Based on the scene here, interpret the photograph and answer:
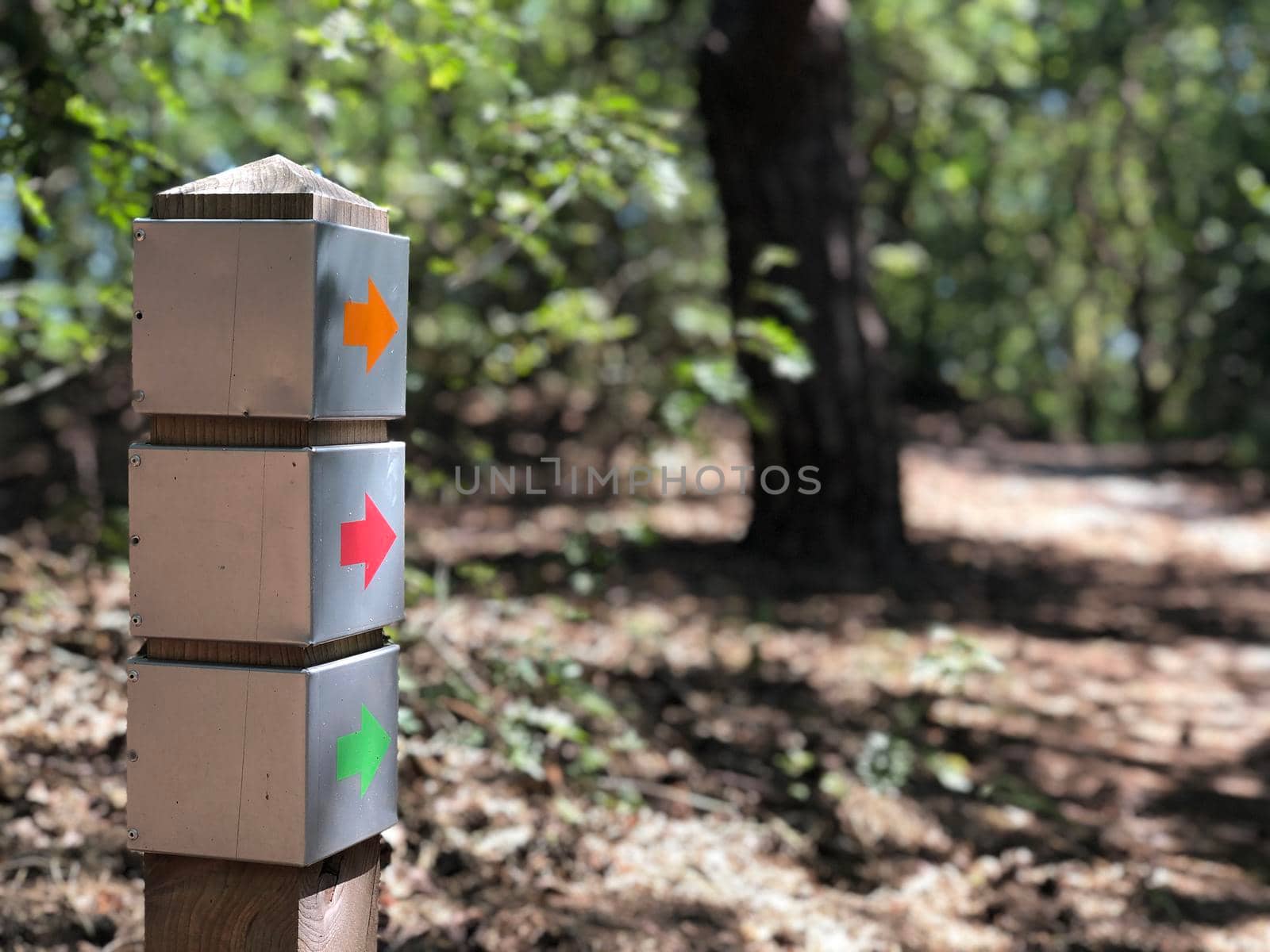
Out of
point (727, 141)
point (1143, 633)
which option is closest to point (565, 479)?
point (727, 141)

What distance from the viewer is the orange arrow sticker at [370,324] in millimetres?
1904

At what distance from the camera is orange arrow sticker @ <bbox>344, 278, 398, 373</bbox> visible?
6.25ft

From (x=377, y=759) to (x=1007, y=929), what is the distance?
2.46m

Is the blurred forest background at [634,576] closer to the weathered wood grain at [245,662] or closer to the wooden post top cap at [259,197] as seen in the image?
the weathered wood grain at [245,662]

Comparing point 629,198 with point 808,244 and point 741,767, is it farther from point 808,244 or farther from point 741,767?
point 741,767

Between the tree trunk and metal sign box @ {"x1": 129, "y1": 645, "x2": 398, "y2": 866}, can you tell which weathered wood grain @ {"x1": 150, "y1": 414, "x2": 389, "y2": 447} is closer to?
metal sign box @ {"x1": 129, "y1": 645, "x2": 398, "y2": 866}

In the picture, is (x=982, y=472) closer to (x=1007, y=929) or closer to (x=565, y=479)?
(x=565, y=479)

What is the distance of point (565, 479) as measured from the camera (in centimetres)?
994

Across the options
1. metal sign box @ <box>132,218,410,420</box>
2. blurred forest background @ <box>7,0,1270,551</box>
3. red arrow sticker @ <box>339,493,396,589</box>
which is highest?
blurred forest background @ <box>7,0,1270,551</box>

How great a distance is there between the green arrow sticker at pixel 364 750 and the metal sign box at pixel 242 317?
0.51 meters

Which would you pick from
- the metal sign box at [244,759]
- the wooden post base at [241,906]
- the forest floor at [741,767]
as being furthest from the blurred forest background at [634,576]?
the metal sign box at [244,759]

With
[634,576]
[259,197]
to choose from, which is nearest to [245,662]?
[259,197]

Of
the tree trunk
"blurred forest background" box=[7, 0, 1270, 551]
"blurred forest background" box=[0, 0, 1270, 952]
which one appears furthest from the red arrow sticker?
the tree trunk

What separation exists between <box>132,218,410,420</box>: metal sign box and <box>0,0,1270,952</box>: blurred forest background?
163 centimetres
